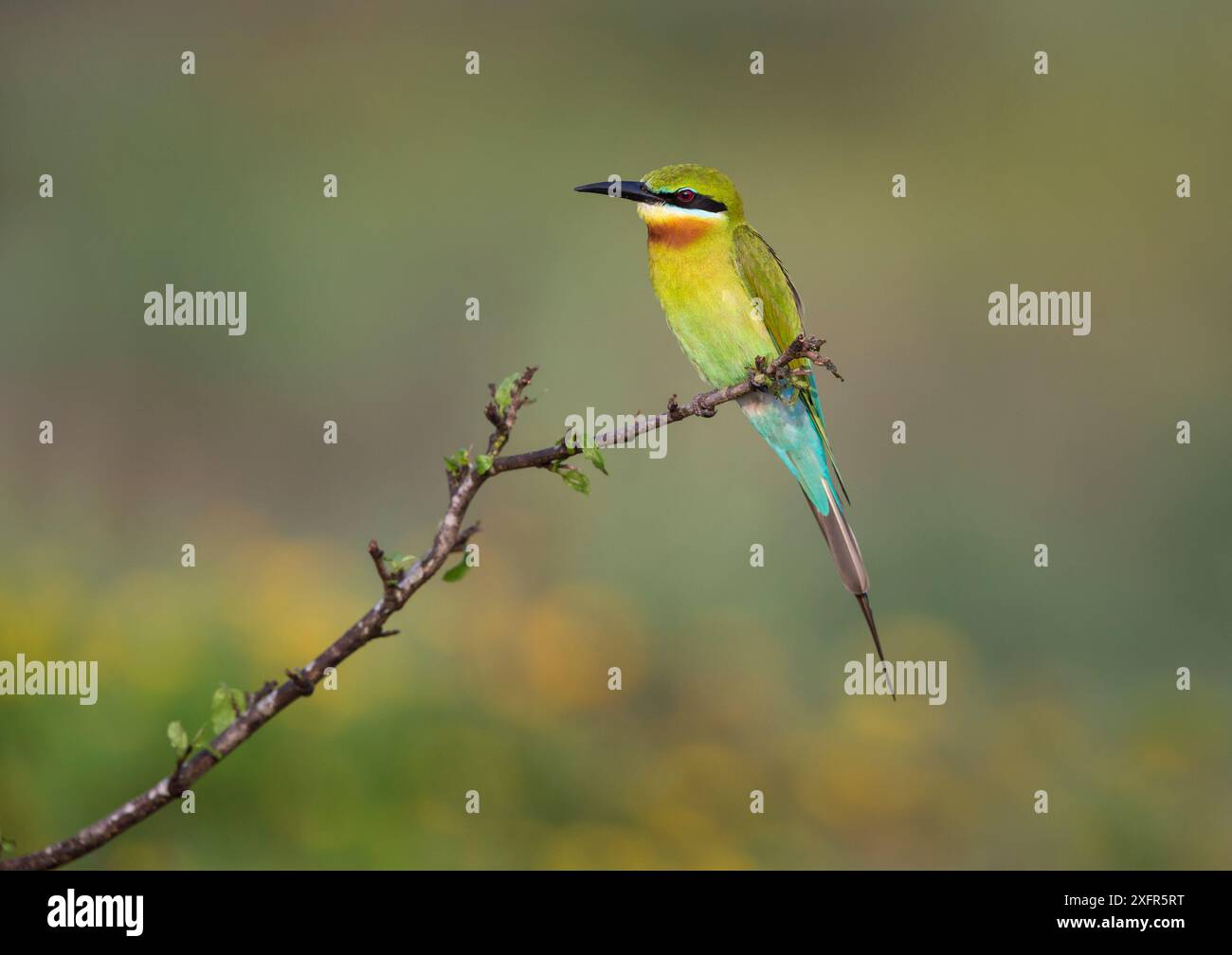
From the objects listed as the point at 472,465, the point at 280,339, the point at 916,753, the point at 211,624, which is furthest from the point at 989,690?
the point at 472,465

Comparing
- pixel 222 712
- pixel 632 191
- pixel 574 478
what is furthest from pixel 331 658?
pixel 632 191

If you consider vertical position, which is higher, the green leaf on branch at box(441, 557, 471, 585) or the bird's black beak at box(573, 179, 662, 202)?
the bird's black beak at box(573, 179, 662, 202)

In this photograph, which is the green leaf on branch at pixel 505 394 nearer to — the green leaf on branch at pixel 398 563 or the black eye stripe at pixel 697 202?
the green leaf on branch at pixel 398 563

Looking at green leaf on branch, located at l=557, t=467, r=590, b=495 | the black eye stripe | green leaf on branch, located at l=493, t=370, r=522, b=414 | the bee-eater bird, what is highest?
the black eye stripe

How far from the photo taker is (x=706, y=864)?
13.1 feet

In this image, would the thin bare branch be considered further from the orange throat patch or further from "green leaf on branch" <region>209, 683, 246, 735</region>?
the orange throat patch

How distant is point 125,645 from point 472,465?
3.26 metres

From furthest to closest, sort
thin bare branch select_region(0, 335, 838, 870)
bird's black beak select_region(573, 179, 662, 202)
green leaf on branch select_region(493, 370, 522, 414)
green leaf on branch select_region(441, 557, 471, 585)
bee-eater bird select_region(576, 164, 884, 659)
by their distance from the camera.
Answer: bee-eater bird select_region(576, 164, 884, 659) < bird's black beak select_region(573, 179, 662, 202) < green leaf on branch select_region(493, 370, 522, 414) < green leaf on branch select_region(441, 557, 471, 585) < thin bare branch select_region(0, 335, 838, 870)

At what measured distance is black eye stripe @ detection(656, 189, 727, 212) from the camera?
3.15 m

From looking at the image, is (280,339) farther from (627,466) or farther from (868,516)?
(868,516)

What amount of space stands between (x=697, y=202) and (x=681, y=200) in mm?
42

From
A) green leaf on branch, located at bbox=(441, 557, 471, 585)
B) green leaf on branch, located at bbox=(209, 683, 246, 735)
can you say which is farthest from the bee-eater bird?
green leaf on branch, located at bbox=(209, 683, 246, 735)

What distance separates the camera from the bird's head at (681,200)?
3.14 metres

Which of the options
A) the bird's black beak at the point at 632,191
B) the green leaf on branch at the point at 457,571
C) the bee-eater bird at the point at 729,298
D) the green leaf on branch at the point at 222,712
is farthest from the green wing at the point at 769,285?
the green leaf on branch at the point at 222,712
